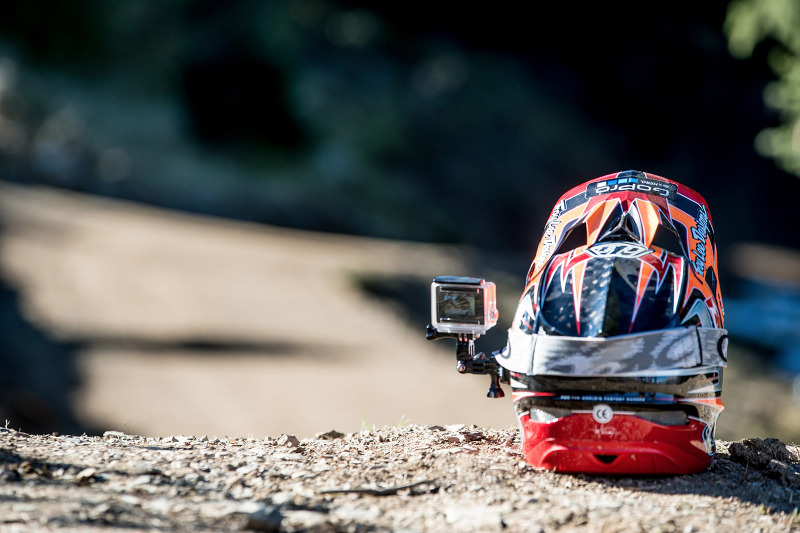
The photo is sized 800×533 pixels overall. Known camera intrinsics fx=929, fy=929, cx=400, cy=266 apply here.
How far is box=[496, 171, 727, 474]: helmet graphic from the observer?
4.69 metres

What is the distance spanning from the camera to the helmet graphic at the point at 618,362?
4691 mm

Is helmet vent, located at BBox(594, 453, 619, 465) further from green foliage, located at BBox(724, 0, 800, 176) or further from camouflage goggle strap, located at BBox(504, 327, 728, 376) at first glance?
green foliage, located at BBox(724, 0, 800, 176)

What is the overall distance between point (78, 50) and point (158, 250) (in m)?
15.8

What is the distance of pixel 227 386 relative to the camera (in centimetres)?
1534

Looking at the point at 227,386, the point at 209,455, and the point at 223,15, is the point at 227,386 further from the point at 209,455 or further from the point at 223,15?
the point at 223,15

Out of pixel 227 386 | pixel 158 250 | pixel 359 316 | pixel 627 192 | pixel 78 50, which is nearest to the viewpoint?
pixel 627 192

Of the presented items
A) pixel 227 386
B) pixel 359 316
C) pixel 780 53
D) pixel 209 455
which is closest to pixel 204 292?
pixel 359 316

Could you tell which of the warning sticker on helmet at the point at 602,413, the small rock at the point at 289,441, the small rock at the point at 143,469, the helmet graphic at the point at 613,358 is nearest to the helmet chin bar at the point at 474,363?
the helmet graphic at the point at 613,358

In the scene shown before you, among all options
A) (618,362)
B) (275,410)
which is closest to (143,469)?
(618,362)

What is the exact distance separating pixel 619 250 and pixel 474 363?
1044 millimetres

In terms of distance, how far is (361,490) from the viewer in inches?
177

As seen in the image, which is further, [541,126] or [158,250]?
[541,126]

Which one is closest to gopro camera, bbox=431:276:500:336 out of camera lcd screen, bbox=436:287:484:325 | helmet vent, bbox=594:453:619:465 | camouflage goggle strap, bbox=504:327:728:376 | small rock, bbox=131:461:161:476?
camera lcd screen, bbox=436:287:484:325

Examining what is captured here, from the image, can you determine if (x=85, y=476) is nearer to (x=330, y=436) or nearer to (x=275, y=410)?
(x=330, y=436)
